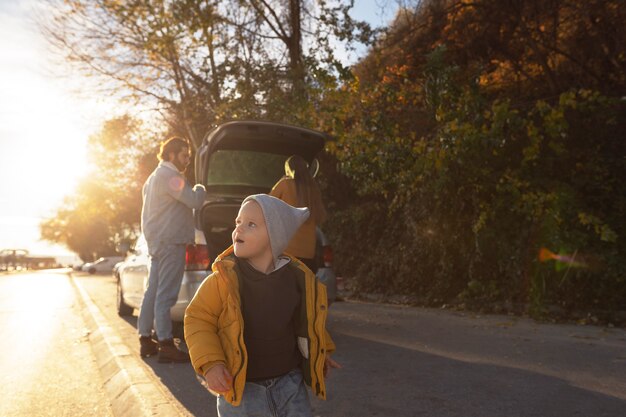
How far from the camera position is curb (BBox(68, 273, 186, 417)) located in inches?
149

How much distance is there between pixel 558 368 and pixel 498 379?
0.76m

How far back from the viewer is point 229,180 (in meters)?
7.42

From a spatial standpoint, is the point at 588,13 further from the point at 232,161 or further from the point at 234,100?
the point at 234,100

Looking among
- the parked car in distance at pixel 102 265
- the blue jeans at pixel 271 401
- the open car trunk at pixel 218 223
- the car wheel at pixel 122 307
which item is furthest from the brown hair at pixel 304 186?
the parked car in distance at pixel 102 265

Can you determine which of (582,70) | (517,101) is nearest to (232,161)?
(517,101)

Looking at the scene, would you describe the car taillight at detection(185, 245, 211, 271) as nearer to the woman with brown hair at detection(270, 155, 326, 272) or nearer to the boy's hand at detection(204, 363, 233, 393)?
the woman with brown hair at detection(270, 155, 326, 272)

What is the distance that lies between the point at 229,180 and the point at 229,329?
17.3 ft

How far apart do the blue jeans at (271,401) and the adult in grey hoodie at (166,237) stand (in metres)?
3.24

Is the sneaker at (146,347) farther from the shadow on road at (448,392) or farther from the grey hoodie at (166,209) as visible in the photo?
the shadow on road at (448,392)

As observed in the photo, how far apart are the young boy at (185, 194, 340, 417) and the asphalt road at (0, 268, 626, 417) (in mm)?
1497

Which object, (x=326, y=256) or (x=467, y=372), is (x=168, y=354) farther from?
(x=467, y=372)

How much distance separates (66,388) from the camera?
4.93 m

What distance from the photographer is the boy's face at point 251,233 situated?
2371 millimetres

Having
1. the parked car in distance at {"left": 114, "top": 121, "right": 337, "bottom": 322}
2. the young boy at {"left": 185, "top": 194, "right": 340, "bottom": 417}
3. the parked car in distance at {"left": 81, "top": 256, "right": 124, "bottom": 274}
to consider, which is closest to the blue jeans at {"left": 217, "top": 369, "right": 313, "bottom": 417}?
the young boy at {"left": 185, "top": 194, "right": 340, "bottom": 417}
